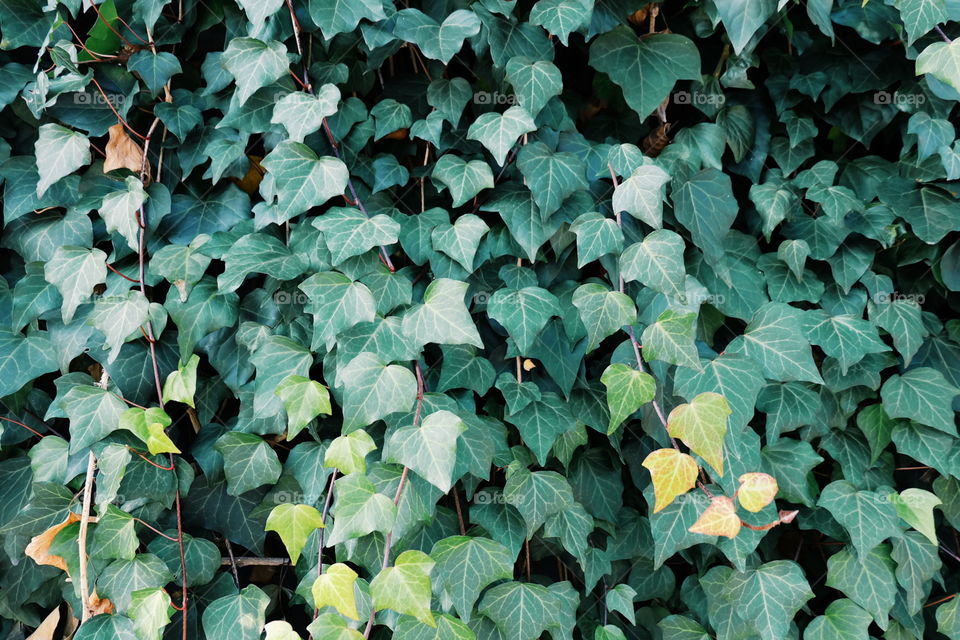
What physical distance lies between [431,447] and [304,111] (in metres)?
0.60

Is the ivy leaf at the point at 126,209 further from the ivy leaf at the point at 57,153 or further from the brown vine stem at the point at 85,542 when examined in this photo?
the brown vine stem at the point at 85,542

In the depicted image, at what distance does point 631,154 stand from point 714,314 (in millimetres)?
359

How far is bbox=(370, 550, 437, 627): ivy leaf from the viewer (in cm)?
110

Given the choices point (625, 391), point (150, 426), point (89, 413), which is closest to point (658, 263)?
point (625, 391)

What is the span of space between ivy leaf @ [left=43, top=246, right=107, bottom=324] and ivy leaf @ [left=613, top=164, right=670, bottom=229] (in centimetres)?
94

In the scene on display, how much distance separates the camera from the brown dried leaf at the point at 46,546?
1348 mm

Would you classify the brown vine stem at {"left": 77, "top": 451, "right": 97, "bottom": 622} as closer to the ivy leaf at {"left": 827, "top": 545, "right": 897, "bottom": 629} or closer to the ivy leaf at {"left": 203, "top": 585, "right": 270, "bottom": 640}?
the ivy leaf at {"left": 203, "top": 585, "right": 270, "bottom": 640}

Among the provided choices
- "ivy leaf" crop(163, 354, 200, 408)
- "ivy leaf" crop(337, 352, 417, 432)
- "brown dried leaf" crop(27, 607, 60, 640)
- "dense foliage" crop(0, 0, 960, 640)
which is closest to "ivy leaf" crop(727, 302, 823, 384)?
"dense foliage" crop(0, 0, 960, 640)

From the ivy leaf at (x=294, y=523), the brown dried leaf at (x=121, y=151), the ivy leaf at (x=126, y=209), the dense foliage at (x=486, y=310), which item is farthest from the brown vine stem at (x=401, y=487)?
the brown dried leaf at (x=121, y=151)

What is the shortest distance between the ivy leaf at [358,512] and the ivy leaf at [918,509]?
0.95 metres

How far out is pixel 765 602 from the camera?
1357 mm

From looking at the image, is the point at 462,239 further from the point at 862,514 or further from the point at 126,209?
the point at 862,514

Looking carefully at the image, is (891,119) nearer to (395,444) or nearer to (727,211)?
(727,211)

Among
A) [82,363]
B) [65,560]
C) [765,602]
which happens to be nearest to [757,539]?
[765,602]
